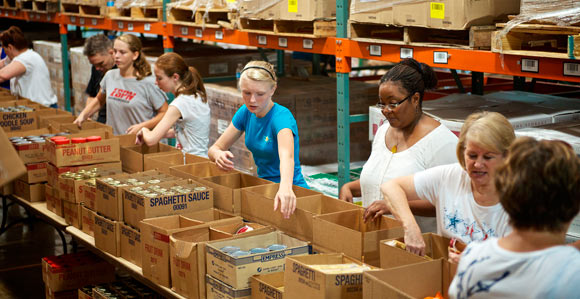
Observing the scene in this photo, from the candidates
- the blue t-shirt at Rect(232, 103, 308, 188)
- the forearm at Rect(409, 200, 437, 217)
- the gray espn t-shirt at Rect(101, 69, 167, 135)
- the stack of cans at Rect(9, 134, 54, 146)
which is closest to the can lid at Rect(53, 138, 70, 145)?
the stack of cans at Rect(9, 134, 54, 146)

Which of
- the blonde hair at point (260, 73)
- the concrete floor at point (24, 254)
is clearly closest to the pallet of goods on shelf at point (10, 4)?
the concrete floor at point (24, 254)

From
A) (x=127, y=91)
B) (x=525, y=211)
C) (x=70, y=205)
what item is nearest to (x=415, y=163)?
(x=525, y=211)

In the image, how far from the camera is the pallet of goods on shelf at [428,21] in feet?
12.7

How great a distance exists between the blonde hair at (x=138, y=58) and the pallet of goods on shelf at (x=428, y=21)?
1.96 m

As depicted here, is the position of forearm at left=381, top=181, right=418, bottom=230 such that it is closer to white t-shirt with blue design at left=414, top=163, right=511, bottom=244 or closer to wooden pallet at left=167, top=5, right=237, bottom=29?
white t-shirt with blue design at left=414, top=163, right=511, bottom=244

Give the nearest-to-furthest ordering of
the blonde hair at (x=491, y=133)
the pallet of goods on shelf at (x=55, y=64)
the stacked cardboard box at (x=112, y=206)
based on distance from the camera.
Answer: the blonde hair at (x=491, y=133)
the stacked cardboard box at (x=112, y=206)
the pallet of goods on shelf at (x=55, y=64)

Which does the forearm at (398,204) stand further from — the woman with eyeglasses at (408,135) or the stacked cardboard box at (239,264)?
the stacked cardboard box at (239,264)

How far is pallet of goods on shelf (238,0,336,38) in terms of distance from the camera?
500 cm

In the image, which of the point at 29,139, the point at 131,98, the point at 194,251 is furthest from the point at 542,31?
the point at 29,139

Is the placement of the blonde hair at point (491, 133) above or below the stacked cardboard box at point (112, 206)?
above

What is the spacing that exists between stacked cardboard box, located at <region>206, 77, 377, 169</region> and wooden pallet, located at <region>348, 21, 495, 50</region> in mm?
1208

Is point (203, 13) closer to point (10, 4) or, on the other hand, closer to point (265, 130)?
point (265, 130)

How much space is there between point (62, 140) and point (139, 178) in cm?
93

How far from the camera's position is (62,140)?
4719mm
